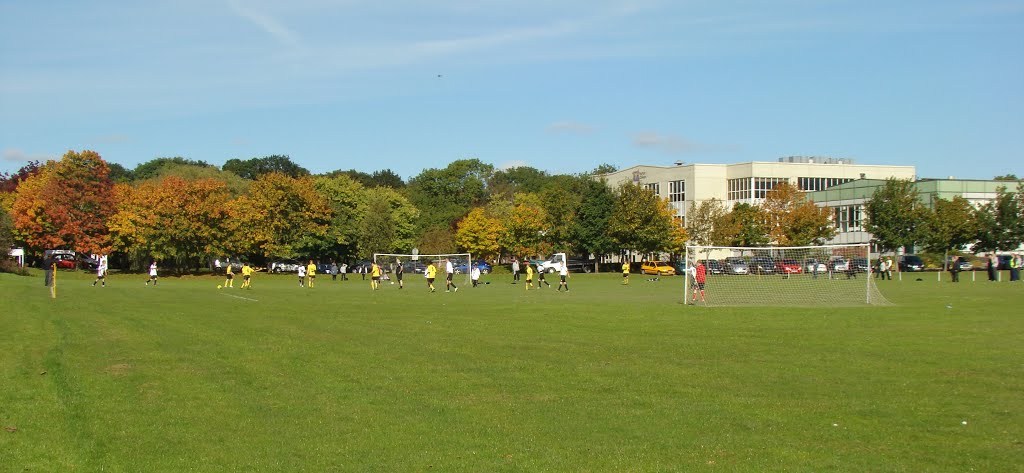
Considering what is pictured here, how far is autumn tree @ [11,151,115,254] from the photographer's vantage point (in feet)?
251

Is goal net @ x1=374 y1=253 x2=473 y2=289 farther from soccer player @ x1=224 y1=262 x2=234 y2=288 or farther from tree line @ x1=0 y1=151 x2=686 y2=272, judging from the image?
soccer player @ x1=224 y1=262 x2=234 y2=288

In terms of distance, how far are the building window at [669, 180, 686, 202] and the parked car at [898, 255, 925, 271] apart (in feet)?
117

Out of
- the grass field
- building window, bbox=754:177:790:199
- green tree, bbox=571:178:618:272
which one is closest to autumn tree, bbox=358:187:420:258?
green tree, bbox=571:178:618:272

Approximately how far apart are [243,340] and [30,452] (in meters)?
10.0

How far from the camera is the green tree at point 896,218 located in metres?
76.4

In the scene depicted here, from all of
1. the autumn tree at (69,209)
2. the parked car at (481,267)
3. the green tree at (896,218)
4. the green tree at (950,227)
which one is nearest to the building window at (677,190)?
the parked car at (481,267)

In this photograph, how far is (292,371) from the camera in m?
15.7

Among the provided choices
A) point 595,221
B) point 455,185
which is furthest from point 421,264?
point 455,185

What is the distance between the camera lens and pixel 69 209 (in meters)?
77.4

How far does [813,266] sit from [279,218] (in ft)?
180

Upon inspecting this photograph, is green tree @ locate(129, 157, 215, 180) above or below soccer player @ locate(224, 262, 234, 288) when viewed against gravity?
above

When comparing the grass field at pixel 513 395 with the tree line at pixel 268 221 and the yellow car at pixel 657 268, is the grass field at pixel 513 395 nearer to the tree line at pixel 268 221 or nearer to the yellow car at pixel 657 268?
the tree line at pixel 268 221

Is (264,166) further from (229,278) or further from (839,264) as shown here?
(839,264)

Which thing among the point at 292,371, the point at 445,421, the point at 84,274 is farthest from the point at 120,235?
the point at 445,421
